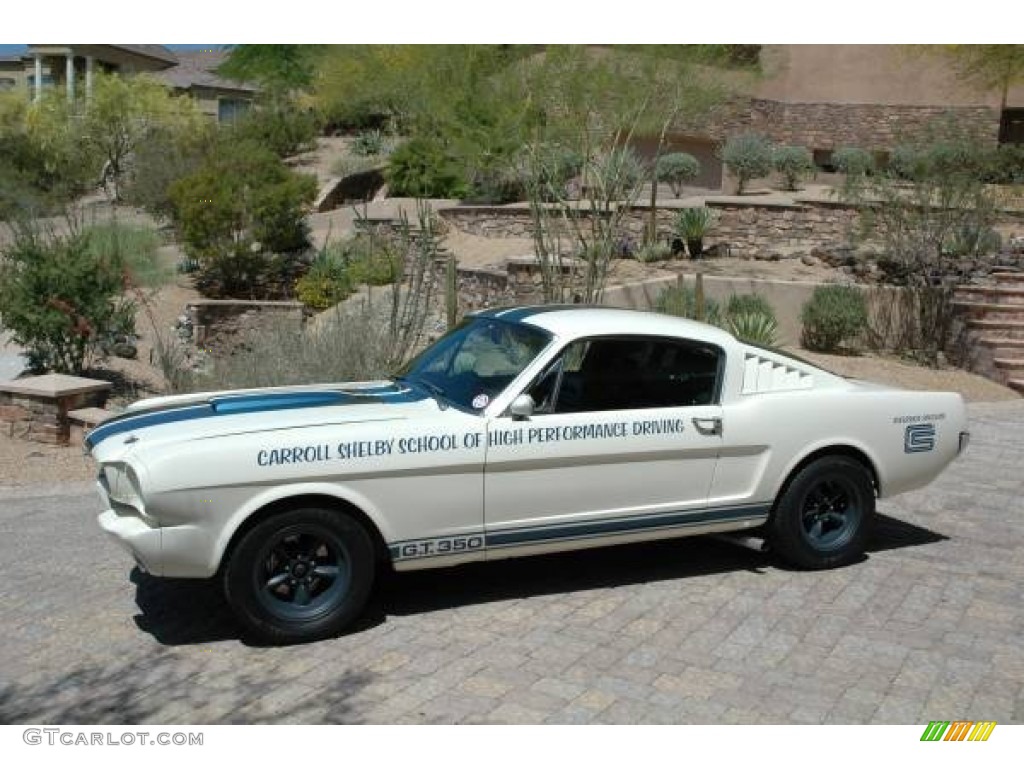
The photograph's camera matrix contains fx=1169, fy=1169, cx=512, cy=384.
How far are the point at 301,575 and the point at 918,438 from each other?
3.73 metres

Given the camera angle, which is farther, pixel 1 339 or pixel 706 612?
pixel 1 339

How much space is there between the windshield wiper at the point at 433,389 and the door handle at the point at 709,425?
1369mm

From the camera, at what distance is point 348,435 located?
5582 millimetres

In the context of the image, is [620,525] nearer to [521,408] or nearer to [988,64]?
[521,408]

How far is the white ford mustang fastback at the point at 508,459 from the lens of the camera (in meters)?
5.42

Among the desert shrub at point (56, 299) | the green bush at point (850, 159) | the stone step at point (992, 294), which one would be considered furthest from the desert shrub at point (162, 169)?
the stone step at point (992, 294)

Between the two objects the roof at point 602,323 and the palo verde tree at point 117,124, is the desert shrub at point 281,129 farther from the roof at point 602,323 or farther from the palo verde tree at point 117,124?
the roof at point 602,323

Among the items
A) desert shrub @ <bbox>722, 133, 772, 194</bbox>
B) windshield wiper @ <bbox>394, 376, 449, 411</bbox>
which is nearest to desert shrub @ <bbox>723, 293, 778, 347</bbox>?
windshield wiper @ <bbox>394, 376, 449, 411</bbox>

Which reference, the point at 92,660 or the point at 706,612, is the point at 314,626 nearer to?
the point at 92,660

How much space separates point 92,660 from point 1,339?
11.7m

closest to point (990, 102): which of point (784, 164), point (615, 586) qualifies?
point (784, 164)

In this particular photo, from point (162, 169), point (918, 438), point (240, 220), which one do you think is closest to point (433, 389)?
point (918, 438)

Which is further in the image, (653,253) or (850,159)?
(850,159)
